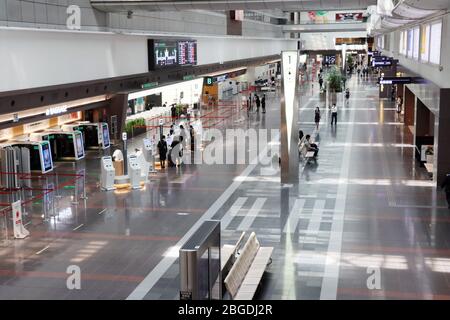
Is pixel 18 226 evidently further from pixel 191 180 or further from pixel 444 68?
pixel 444 68

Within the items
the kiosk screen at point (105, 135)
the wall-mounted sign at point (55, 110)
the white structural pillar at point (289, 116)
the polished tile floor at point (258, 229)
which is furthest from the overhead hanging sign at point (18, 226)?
the kiosk screen at point (105, 135)

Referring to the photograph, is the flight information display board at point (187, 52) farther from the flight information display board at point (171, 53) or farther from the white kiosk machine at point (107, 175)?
the white kiosk machine at point (107, 175)

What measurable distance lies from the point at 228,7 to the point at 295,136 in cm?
576

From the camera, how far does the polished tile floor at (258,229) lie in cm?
1165

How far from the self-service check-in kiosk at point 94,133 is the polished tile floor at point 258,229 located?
336 centimetres

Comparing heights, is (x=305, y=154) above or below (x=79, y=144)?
below

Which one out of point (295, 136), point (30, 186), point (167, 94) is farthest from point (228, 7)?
point (167, 94)

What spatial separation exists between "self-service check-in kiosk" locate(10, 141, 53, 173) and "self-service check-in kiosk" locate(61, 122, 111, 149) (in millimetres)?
4778

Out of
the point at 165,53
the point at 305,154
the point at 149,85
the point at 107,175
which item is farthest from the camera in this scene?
the point at 165,53

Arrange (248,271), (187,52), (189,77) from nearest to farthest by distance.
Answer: (248,271), (187,52), (189,77)

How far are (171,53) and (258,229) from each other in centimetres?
1919

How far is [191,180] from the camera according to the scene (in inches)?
854

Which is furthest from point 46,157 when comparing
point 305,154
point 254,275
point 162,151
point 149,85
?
point 254,275

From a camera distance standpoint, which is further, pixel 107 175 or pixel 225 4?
pixel 225 4
